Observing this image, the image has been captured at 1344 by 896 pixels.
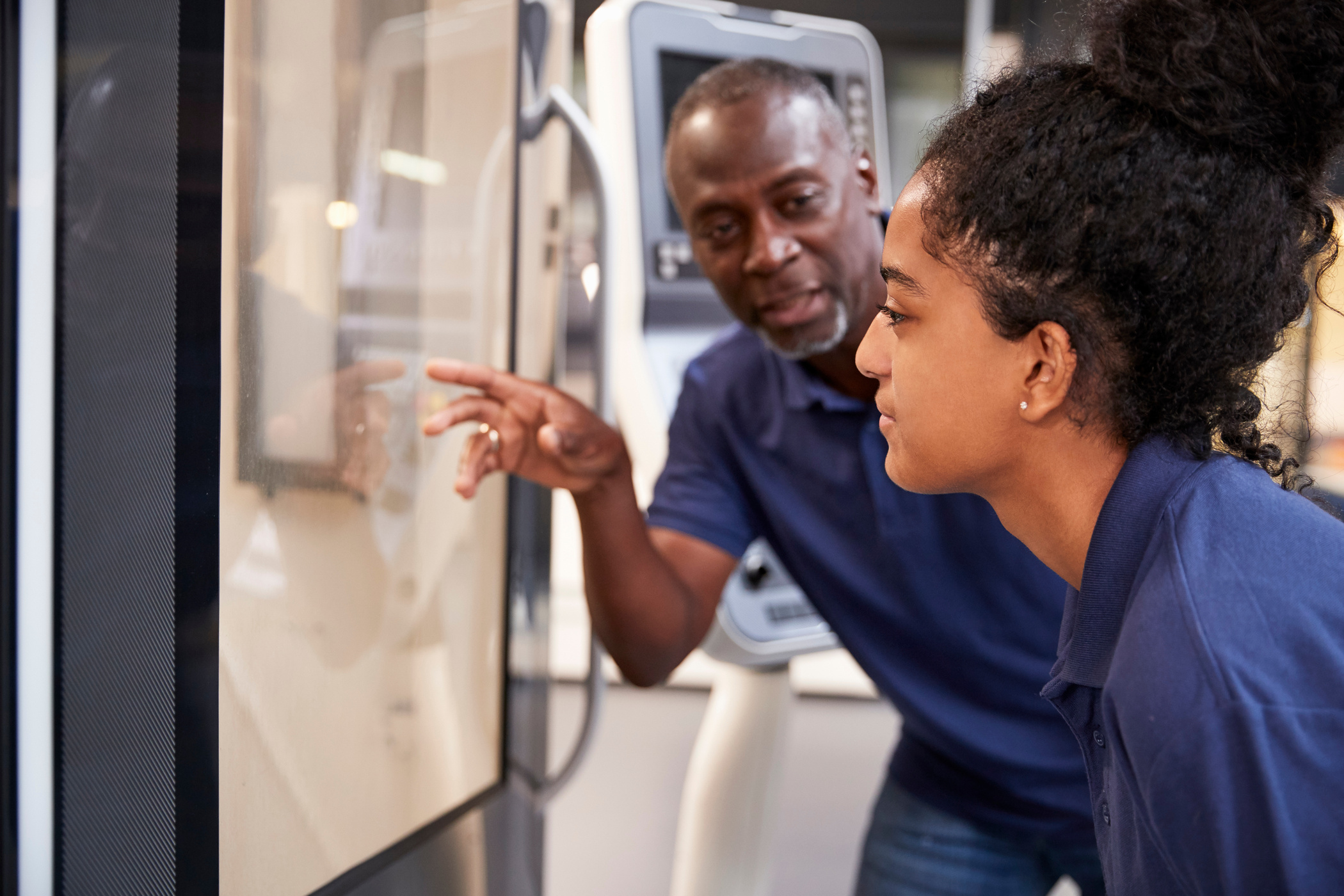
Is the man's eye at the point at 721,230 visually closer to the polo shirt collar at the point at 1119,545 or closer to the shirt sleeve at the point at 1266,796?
the polo shirt collar at the point at 1119,545

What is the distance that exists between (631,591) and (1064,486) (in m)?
0.59

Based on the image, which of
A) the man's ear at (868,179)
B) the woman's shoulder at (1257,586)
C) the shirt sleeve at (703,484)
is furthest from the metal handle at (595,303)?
the woman's shoulder at (1257,586)

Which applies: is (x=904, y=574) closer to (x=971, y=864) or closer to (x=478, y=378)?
(x=971, y=864)

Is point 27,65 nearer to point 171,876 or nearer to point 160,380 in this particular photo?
point 160,380

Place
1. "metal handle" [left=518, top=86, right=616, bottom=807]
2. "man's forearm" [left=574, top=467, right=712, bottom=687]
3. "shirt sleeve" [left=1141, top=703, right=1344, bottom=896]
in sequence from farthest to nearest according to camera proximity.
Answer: "metal handle" [left=518, top=86, right=616, bottom=807] < "man's forearm" [left=574, top=467, right=712, bottom=687] < "shirt sleeve" [left=1141, top=703, right=1344, bottom=896]

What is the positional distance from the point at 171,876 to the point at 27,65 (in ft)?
1.76

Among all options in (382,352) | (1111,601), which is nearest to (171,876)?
(382,352)

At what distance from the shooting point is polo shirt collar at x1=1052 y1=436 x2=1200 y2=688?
2.24 feet

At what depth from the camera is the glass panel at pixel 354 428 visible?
0.85 metres

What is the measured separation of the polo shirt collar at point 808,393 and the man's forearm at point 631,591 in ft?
0.87

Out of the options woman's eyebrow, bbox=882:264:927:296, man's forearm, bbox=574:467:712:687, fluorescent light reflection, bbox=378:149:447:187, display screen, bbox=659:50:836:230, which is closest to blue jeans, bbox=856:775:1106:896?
man's forearm, bbox=574:467:712:687

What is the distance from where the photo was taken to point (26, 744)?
2.27ft

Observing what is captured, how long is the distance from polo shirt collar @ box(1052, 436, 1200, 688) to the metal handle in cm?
77

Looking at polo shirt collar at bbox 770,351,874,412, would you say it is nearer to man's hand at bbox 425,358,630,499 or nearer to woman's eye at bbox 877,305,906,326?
man's hand at bbox 425,358,630,499
